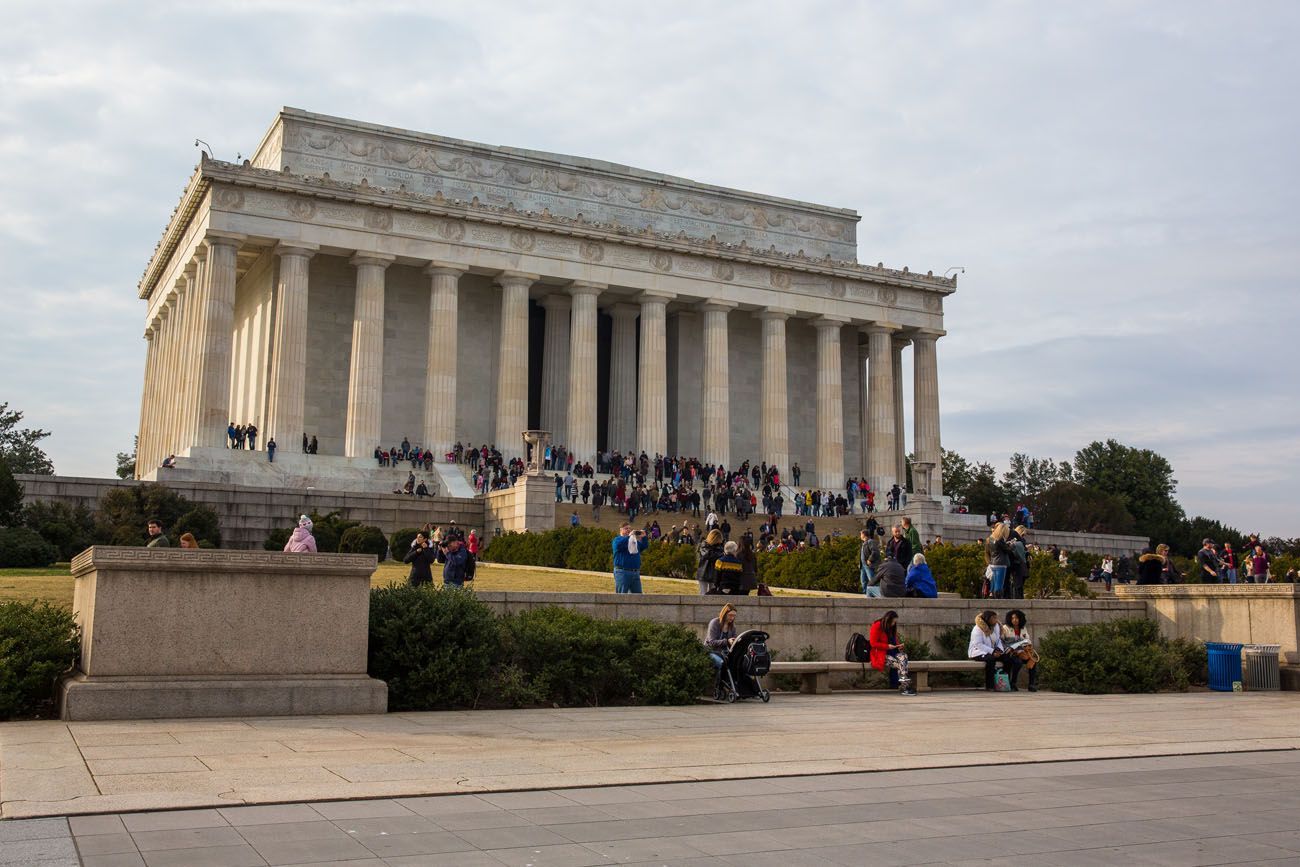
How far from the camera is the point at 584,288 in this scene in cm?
5672

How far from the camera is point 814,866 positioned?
6.98 m

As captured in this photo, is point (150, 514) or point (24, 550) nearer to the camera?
point (24, 550)

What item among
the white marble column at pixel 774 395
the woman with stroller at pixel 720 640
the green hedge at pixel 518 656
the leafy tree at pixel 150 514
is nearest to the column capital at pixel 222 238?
the leafy tree at pixel 150 514

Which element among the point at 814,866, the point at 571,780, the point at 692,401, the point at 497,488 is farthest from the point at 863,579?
the point at 692,401

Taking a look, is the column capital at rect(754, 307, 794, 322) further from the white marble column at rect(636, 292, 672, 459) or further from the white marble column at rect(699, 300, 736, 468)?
the white marble column at rect(636, 292, 672, 459)

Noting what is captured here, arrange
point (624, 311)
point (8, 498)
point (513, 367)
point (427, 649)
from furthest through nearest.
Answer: point (624, 311) → point (513, 367) → point (8, 498) → point (427, 649)

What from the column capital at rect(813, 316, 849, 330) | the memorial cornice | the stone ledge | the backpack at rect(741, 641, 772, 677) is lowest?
the stone ledge

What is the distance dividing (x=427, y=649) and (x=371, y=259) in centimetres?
4082

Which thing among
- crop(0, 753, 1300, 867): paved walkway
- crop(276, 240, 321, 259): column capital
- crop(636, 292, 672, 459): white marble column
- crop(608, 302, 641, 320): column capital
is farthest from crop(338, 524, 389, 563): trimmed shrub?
crop(608, 302, 641, 320): column capital

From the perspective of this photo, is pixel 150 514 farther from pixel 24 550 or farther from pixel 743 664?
pixel 743 664

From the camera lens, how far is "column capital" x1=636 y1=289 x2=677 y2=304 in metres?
57.8

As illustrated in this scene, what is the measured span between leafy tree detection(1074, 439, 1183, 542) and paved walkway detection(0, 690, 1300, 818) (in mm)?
77780

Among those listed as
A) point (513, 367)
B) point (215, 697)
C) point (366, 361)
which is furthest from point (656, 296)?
point (215, 697)

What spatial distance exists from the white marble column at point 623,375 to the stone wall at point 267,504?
16.6 m
